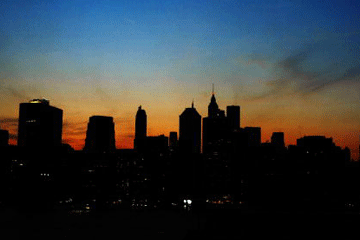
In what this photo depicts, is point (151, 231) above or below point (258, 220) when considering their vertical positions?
below

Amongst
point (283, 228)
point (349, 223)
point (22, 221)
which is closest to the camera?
point (283, 228)

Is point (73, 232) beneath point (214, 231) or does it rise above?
beneath

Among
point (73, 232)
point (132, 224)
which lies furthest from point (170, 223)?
point (73, 232)

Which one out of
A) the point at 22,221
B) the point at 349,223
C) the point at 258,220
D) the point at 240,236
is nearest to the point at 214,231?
the point at 240,236

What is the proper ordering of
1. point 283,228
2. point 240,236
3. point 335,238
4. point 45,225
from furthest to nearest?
point 45,225, point 283,228, point 335,238, point 240,236

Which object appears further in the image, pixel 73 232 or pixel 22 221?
pixel 22 221

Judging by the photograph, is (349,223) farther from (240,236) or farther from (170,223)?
(170,223)

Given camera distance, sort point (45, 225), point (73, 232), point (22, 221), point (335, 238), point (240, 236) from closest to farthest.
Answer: point (240, 236), point (335, 238), point (73, 232), point (45, 225), point (22, 221)

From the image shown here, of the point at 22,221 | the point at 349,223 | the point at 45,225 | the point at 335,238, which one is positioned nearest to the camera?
the point at 335,238

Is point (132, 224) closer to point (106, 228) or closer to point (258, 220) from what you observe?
point (106, 228)
